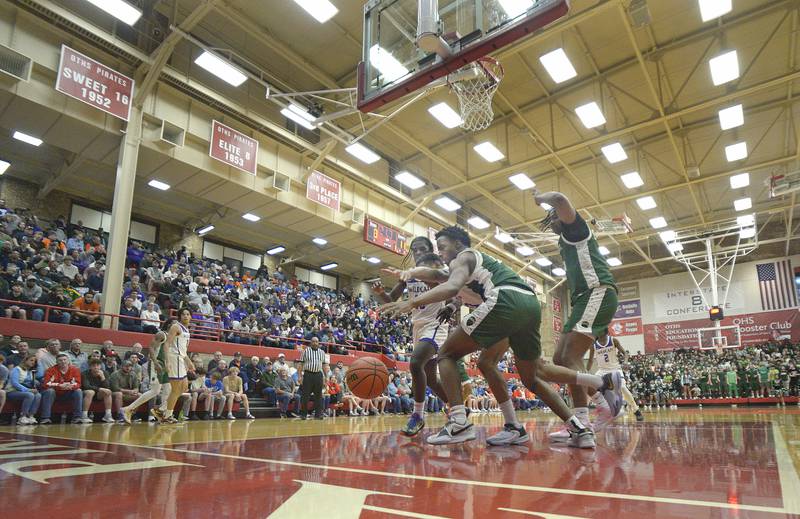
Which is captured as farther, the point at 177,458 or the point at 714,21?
A: the point at 714,21

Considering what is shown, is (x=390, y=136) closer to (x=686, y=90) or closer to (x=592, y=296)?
(x=686, y=90)

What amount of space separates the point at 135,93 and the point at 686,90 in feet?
50.1

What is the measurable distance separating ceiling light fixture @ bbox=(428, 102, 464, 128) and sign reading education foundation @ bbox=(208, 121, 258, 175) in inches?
209

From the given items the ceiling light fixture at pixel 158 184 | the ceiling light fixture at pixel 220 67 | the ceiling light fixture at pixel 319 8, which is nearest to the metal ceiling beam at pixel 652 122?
the ceiling light fixture at pixel 319 8

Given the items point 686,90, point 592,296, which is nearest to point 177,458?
point 592,296

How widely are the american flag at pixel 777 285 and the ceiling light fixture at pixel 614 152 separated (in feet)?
57.0

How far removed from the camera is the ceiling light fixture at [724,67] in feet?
41.8

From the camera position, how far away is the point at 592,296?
4.16 m

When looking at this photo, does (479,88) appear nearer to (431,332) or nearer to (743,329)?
(431,332)

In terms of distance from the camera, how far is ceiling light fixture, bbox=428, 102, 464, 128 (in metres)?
14.0

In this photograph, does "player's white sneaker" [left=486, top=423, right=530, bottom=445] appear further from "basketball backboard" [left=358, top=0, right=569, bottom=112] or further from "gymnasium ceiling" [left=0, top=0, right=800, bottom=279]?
"gymnasium ceiling" [left=0, top=0, right=800, bottom=279]

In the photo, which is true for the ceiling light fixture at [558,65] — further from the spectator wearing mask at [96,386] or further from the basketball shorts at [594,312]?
the spectator wearing mask at [96,386]

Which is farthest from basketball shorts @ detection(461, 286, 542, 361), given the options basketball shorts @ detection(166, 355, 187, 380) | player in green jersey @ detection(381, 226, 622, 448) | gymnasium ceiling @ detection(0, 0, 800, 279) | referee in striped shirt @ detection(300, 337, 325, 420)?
gymnasium ceiling @ detection(0, 0, 800, 279)

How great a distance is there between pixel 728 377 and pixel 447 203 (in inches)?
533
